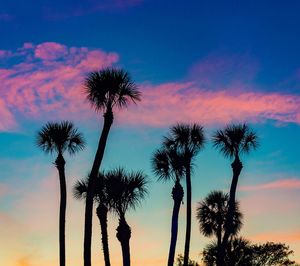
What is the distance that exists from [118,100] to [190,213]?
17.5 m

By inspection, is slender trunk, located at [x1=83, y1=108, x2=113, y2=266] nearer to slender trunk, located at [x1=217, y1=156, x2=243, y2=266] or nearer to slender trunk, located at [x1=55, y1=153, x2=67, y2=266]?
slender trunk, located at [x1=55, y1=153, x2=67, y2=266]

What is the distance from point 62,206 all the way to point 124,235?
715 centimetres

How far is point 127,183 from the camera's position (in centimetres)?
4366

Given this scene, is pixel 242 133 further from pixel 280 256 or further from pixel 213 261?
pixel 280 256

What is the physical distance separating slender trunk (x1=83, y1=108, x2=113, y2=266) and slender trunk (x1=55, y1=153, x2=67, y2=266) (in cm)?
792

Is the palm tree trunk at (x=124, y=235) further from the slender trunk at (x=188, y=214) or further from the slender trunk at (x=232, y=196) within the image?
the slender trunk at (x=232, y=196)

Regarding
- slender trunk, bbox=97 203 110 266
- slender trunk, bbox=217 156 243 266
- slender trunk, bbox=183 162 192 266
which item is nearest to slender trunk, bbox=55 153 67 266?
slender trunk, bbox=97 203 110 266

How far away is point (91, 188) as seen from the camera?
3083 centimetres

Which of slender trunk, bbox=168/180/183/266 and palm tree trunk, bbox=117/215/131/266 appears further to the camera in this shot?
slender trunk, bbox=168/180/183/266

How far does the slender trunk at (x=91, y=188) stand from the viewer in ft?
101

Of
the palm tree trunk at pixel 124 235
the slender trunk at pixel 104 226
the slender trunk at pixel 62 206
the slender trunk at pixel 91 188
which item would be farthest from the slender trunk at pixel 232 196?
the slender trunk at pixel 91 188

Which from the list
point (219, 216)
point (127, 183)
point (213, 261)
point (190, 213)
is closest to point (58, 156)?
point (127, 183)

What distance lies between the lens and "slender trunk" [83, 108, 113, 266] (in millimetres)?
30781

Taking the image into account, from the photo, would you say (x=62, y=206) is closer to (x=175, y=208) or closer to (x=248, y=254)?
(x=175, y=208)
